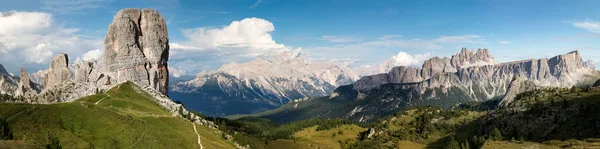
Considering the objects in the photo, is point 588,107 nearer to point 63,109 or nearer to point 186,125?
point 186,125

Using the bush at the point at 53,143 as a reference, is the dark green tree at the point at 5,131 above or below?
above

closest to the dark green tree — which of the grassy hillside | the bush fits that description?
the grassy hillside

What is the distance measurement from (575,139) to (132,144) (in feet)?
598

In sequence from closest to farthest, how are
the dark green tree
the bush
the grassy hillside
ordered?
the bush → the dark green tree → the grassy hillside

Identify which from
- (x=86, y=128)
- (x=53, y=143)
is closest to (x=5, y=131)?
(x=53, y=143)

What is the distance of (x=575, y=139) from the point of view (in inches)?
6796

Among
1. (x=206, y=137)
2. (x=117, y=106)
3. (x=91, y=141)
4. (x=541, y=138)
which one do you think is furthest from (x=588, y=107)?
(x=117, y=106)

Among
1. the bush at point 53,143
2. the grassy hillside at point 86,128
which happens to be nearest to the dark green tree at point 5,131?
the grassy hillside at point 86,128

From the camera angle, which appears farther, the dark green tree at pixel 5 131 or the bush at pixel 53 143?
the dark green tree at pixel 5 131

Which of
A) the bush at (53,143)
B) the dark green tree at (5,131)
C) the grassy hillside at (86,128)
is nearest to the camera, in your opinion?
the bush at (53,143)

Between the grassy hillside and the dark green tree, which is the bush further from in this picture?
the dark green tree

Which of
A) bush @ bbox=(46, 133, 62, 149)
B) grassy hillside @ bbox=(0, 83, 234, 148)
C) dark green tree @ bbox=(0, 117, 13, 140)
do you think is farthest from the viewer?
grassy hillside @ bbox=(0, 83, 234, 148)

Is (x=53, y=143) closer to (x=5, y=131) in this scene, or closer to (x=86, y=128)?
(x=5, y=131)

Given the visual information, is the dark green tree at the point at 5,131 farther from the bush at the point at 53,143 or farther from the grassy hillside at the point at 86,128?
the bush at the point at 53,143
